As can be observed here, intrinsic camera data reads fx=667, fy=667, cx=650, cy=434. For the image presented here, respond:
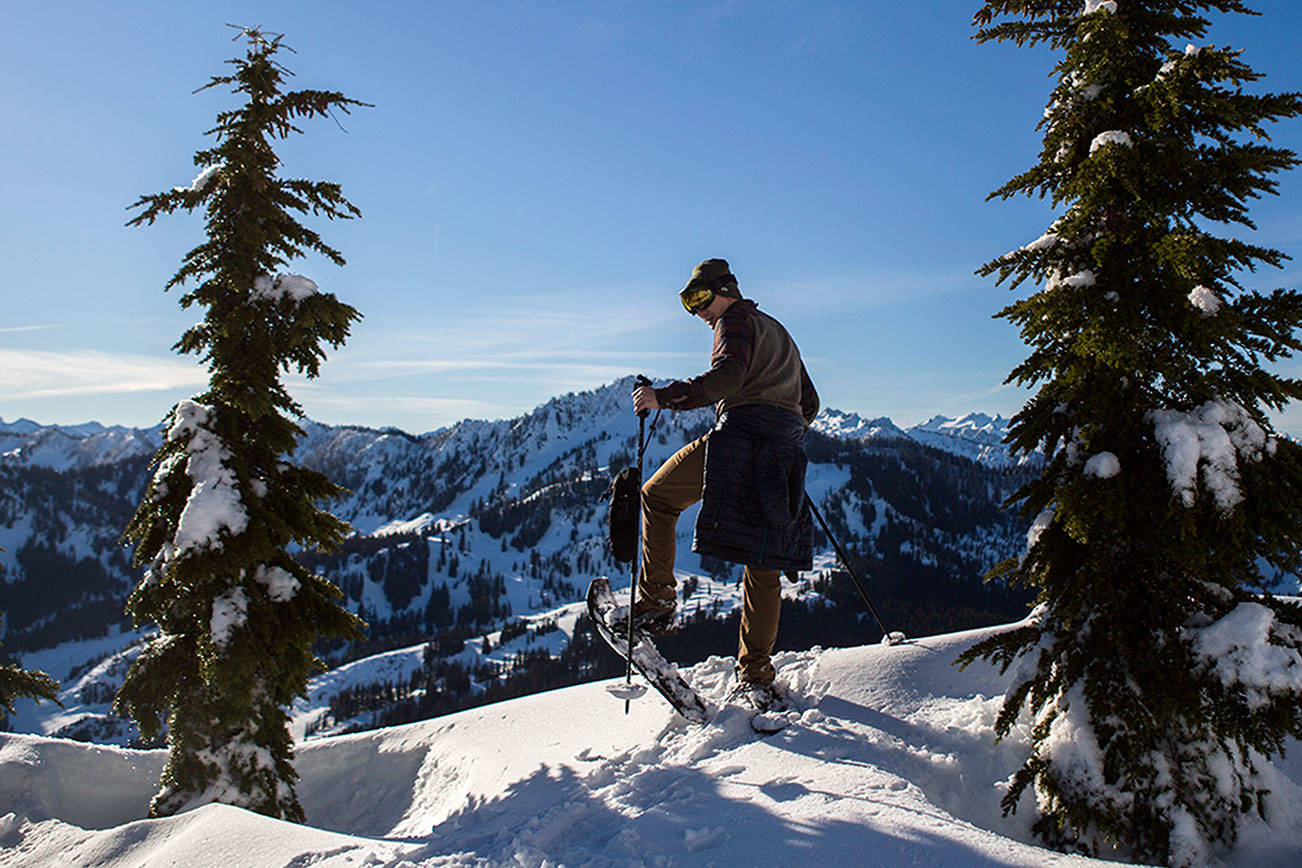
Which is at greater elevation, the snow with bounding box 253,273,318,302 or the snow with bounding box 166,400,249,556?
the snow with bounding box 253,273,318,302

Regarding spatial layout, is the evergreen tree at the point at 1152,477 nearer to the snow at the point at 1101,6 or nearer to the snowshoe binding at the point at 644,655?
the snow at the point at 1101,6

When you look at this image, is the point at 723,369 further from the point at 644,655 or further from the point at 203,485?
the point at 203,485

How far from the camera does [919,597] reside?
582 ft

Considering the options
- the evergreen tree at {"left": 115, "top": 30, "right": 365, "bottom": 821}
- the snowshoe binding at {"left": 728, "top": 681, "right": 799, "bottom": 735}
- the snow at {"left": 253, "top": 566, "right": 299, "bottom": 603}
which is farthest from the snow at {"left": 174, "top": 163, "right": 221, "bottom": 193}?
the snowshoe binding at {"left": 728, "top": 681, "right": 799, "bottom": 735}

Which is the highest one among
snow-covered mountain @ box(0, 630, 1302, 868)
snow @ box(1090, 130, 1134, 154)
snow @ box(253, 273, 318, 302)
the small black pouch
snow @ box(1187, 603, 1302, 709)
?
snow @ box(253, 273, 318, 302)

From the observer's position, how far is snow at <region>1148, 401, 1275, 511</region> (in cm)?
340

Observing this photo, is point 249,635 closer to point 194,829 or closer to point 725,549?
point 194,829

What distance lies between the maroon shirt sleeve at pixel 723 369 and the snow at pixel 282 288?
4813mm

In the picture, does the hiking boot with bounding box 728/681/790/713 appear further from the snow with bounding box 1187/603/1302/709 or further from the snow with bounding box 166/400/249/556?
the snow with bounding box 166/400/249/556

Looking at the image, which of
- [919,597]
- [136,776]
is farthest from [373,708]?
[136,776]

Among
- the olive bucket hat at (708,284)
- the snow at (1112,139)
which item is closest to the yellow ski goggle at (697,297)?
Answer: the olive bucket hat at (708,284)

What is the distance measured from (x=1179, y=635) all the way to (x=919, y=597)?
192 metres

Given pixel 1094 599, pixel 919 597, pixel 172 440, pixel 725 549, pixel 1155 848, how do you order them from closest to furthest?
pixel 1155 848 → pixel 1094 599 → pixel 725 549 → pixel 172 440 → pixel 919 597

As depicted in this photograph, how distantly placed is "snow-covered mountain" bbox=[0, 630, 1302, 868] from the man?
2.60ft
